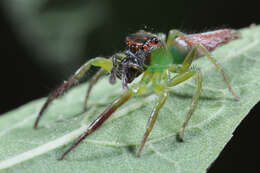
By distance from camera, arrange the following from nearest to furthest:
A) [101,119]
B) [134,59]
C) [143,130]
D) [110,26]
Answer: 1. [101,119]
2. [143,130]
3. [134,59]
4. [110,26]

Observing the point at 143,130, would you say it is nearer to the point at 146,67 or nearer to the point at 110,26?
the point at 146,67

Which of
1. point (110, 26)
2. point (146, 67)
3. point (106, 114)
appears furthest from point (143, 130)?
point (110, 26)

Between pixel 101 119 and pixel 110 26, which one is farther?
pixel 110 26

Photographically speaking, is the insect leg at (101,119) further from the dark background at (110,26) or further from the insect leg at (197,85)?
the dark background at (110,26)

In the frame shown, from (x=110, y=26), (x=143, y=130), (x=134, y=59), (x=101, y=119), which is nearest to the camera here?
(x=101, y=119)

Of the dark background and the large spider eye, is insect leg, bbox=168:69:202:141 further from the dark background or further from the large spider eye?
the dark background

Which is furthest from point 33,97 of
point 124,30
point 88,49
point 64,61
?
point 124,30
